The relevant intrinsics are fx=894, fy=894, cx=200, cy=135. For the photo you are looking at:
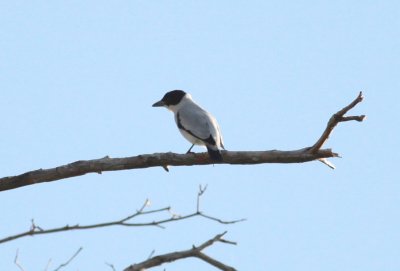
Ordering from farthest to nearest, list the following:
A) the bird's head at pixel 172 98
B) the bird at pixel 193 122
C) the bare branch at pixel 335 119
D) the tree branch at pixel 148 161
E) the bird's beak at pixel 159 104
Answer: the bird's beak at pixel 159 104, the bird's head at pixel 172 98, the bird at pixel 193 122, the tree branch at pixel 148 161, the bare branch at pixel 335 119

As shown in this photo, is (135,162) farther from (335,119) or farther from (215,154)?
(335,119)

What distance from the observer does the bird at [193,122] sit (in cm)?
1092

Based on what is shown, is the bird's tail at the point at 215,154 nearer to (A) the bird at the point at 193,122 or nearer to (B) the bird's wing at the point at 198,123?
(A) the bird at the point at 193,122

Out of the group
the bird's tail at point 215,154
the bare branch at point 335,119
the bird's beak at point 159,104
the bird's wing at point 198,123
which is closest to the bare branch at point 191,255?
the bare branch at point 335,119

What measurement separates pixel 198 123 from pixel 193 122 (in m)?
0.12

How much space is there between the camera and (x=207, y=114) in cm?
1202

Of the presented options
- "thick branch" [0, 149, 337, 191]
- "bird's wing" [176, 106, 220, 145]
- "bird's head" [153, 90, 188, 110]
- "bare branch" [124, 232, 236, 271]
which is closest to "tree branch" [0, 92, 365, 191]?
"thick branch" [0, 149, 337, 191]

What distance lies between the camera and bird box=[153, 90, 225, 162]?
10.9m

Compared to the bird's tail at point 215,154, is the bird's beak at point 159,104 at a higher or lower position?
higher

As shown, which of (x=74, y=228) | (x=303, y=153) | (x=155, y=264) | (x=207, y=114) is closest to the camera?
(x=74, y=228)

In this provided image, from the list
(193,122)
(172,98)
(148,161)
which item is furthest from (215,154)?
(172,98)

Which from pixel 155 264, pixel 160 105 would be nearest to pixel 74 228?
pixel 155 264

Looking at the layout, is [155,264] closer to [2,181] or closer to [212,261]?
[212,261]

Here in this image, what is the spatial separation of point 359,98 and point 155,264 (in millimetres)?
3097
